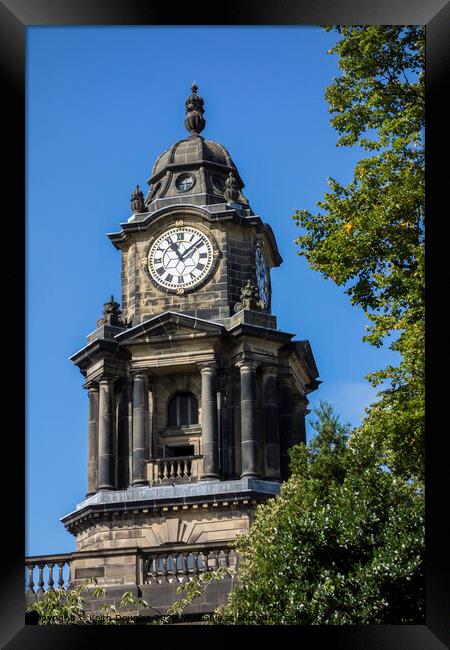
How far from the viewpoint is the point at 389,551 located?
2897 cm

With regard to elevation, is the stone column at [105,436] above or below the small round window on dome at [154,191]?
below

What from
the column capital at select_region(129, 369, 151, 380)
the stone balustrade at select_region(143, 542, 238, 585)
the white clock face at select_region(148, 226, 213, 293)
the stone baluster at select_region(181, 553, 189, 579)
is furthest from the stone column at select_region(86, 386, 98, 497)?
the stone baluster at select_region(181, 553, 189, 579)

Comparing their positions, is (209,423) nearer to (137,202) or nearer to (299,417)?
(299,417)

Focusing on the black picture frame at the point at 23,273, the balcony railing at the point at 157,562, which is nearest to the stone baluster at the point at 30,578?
the balcony railing at the point at 157,562

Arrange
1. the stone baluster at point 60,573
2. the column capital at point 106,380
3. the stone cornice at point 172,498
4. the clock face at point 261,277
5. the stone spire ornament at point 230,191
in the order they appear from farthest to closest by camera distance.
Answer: the stone spire ornament at point 230,191 → the clock face at point 261,277 → the column capital at point 106,380 → the stone cornice at point 172,498 → the stone baluster at point 60,573

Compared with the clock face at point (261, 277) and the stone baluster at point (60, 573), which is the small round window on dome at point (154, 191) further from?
the stone baluster at point (60, 573)

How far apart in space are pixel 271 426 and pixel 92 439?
19.8 ft

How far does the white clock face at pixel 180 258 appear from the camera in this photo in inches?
2071

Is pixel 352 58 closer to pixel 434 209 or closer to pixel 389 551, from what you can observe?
pixel 389 551

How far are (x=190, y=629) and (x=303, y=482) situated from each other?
20.1m

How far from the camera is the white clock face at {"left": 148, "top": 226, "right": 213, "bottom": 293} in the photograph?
52.6 m

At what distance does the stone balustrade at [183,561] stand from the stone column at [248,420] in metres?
8.35

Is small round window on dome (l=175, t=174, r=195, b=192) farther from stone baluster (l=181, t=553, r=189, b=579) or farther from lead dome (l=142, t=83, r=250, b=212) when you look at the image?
stone baluster (l=181, t=553, r=189, b=579)

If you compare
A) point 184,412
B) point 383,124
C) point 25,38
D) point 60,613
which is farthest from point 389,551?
point 184,412
